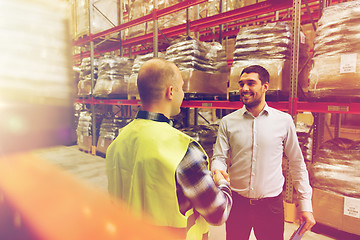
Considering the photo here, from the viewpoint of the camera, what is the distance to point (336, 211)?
2576 millimetres

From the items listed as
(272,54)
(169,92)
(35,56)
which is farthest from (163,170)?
(35,56)

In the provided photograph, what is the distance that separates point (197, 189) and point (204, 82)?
2906 millimetres

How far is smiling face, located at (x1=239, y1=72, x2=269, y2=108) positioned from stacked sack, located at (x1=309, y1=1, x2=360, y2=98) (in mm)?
792

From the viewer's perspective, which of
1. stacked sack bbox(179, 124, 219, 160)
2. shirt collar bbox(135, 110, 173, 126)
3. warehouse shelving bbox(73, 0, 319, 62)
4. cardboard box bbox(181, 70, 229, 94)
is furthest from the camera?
stacked sack bbox(179, 124, 219, 160)

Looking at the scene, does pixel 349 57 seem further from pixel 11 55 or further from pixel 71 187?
pixel 11 55

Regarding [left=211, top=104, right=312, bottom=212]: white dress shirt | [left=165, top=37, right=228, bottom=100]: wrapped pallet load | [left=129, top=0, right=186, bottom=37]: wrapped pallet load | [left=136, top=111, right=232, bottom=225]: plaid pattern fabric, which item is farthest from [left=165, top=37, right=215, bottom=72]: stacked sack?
[left=136, top=111, right=232, bottom=225]: plaid pattern fabric

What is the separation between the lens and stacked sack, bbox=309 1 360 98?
2.18m

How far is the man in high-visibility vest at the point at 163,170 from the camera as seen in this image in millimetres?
1044

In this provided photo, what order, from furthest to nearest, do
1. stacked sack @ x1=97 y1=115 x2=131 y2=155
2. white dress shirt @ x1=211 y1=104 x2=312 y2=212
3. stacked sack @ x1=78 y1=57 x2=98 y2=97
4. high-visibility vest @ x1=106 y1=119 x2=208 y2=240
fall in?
stacked sack @ x1=78 y1=57 x2=98 y2=97 → stacked sack @ x1=97 y1=115 x2=131 y2=155 → white dress shirt @ x1=211 y1=104 x2=312 y2=212 → high-visibility vest @ x1=106 y1=119 x2=208 y2=240

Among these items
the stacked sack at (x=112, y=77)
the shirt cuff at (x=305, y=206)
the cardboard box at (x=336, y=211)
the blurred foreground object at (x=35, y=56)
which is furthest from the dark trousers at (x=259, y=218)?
the blurred foreground object at (x=35, y=56)

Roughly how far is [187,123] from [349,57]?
3.13m

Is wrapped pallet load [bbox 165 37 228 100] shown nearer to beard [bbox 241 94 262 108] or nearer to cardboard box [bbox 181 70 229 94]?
cardboard box [bbox 181 70 229 94]

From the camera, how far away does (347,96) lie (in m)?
2.24

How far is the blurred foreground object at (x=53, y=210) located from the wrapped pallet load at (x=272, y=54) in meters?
2.16
